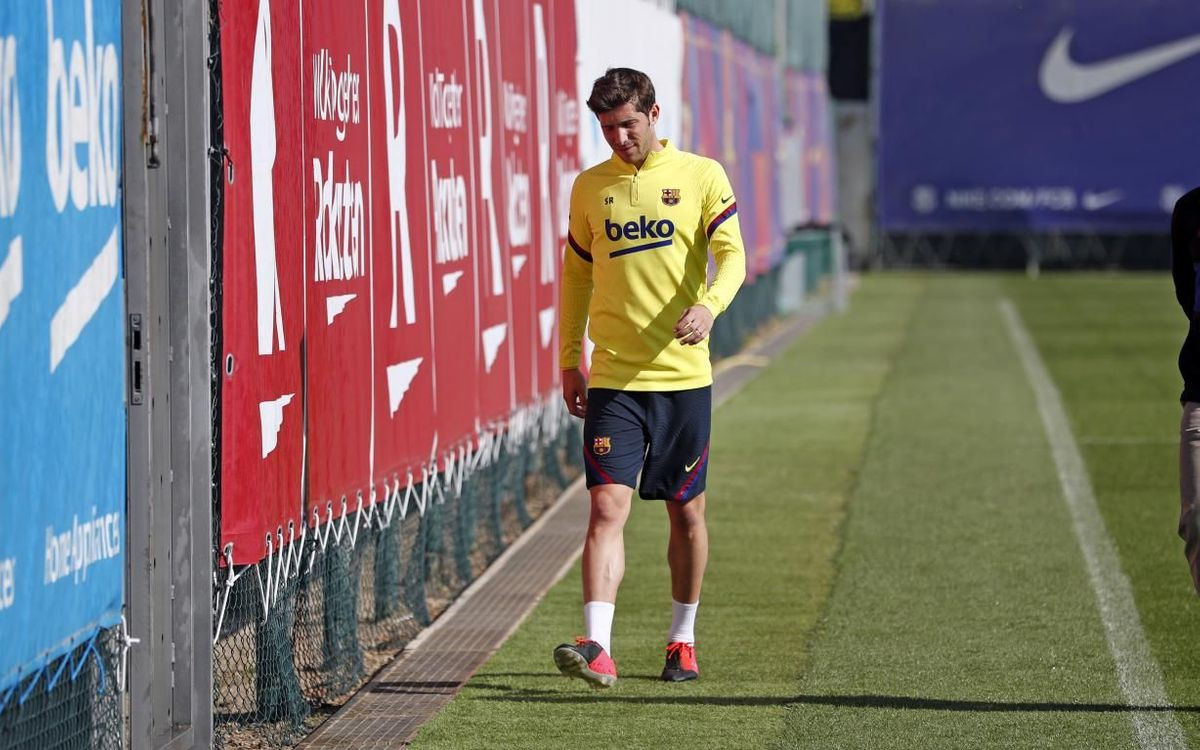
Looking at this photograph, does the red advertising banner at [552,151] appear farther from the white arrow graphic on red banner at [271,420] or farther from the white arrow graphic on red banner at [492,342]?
the white arrow graphic on red banner at [271,420]

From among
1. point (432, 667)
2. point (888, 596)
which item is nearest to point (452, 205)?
point (432, 667)

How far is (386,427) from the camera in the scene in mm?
7809

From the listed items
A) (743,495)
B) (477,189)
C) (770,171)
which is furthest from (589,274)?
(770,171)

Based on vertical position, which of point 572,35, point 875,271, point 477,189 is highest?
point 572,35

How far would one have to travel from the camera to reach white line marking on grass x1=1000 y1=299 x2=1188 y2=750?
259 inches

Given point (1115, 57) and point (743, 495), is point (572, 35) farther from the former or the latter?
point (1115, 57)

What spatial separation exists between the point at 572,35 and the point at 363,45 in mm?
5122

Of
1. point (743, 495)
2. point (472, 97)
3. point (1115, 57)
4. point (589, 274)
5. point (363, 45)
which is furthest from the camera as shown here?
point (1115, 57)

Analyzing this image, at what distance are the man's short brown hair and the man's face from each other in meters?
0.02

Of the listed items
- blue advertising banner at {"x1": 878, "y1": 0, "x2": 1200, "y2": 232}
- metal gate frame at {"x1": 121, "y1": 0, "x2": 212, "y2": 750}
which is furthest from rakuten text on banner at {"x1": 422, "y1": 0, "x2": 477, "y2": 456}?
blue advertising banner at {"x1": 878, "y1": 0, "x2": 1200, "y2": 232}

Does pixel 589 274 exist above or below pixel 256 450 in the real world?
above

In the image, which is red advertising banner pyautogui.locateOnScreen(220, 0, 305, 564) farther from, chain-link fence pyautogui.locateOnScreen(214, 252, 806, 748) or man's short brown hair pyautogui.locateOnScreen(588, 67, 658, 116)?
man's short brown hair pyautogui.locateOnScreen(588, 67, 658, 116)

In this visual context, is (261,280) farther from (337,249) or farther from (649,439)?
(649,439)

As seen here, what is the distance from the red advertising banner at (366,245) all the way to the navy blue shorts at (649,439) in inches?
35.7
